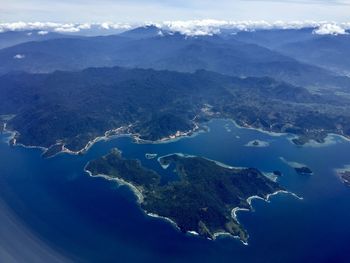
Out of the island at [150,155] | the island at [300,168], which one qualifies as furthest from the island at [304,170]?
the island at [150,155]

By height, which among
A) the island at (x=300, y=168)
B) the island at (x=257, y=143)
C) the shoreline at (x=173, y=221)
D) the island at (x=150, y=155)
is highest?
the shoreline at (x=173, y=221)

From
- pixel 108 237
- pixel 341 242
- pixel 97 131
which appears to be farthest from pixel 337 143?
pixel 108 237

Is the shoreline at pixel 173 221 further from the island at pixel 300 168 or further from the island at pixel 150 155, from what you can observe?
the island at pixel 150 155

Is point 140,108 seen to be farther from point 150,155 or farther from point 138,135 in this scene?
point 150,155

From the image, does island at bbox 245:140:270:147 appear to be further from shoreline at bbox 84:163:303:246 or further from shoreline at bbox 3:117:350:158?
shoreline at bbox 84:163:303:246

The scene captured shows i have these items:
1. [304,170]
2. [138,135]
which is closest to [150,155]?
[138,135]

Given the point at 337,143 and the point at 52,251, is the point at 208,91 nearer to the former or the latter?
the point at 337,143

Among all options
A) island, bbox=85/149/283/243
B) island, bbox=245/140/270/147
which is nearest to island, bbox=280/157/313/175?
island, bbox=245/140/270/147
